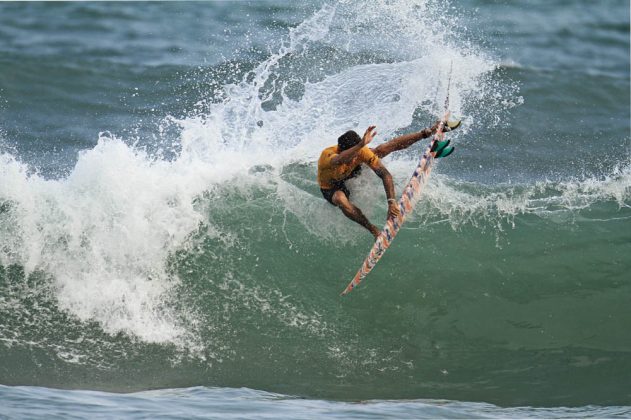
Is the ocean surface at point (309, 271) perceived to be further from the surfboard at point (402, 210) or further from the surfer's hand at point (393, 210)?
the surfer's hand at point (393, 210)

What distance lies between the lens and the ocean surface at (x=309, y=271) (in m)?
8.08

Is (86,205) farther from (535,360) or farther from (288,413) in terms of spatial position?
(535,360)

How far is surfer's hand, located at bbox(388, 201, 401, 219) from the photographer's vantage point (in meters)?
8.44

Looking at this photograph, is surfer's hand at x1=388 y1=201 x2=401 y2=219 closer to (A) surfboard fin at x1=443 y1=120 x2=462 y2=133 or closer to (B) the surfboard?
(B) the surfboard

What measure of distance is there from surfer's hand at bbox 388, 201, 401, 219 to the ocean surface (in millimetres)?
641

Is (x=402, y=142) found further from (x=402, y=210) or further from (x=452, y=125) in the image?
(x=402, y=210)

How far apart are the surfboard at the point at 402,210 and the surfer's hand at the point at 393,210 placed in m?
0.03

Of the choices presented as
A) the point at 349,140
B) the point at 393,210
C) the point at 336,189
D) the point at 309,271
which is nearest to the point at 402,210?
the point at 393,210

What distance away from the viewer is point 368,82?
11125mm

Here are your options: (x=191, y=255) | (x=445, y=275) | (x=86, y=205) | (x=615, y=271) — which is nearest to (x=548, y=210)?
(x=615, y=271)

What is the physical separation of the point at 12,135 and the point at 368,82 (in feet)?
19.5

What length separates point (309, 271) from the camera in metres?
9.60

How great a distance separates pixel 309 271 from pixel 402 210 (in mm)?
1442

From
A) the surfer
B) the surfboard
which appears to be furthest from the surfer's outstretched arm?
the surfboard
